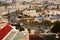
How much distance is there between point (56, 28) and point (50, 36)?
28cm

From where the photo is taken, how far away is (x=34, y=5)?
23.3 feet

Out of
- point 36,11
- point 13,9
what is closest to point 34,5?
point 36,11

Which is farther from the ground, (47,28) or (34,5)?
(34,5)

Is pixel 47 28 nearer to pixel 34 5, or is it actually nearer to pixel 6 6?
pixel 34 5

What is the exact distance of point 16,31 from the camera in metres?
6.70

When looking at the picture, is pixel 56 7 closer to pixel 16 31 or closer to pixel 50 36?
pixel 50 36

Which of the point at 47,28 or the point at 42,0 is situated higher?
the point at 42,0

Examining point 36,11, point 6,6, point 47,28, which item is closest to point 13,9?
point 6,6

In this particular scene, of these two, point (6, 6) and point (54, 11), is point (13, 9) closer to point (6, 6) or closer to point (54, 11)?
point (6, 6)

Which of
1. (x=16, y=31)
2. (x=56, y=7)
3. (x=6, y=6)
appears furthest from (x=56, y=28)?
(x=6, y=6)

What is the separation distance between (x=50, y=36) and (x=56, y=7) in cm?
91

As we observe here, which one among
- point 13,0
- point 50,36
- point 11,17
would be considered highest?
point 13,0

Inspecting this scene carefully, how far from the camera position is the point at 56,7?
7090 mm

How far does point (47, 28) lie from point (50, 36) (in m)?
0.24
